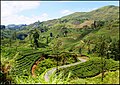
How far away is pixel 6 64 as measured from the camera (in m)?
8.30

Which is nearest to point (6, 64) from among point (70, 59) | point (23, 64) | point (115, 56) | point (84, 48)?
point (23, 64)

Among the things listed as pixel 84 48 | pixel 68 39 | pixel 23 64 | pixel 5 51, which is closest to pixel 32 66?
pixel 23 64

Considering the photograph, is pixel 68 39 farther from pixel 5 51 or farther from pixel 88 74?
pixel 88 74

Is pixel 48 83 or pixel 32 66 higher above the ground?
pixel 48 83

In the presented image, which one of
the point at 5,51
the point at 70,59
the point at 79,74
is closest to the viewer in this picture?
the point at 79,74

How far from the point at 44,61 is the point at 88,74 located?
12.9 m

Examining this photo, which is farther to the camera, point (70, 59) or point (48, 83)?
point (70, 59)

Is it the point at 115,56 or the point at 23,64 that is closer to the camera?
the point at 23,64

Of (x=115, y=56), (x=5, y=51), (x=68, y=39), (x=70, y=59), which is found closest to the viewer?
(x=70, y=59)

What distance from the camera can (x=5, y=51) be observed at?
8419cm

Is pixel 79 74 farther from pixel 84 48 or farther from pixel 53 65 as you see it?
pixel 84 48

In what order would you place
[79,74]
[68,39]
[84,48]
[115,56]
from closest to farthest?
1. [79,74]
2. [115,56]
3. [84,48]
4. [68,39]

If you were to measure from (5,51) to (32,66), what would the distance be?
1959 cm

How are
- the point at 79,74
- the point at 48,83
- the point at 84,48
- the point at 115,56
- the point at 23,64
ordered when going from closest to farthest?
the point at 48,83, the point at 79,74, the point at 23,64, the point at 115,56, the point at 84,48
